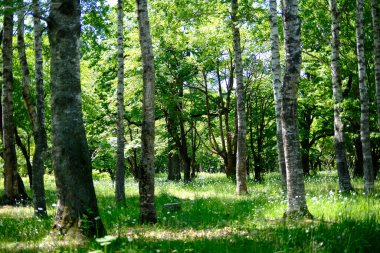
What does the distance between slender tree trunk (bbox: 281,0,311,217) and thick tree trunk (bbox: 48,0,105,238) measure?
12.5 ft

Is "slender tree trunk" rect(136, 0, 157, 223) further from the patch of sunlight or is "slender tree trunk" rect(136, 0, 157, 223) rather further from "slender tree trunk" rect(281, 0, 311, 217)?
the patch of sunlight

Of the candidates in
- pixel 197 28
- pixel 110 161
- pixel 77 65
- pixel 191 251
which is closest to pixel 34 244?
pixel 191 251

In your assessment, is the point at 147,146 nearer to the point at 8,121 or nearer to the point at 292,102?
the point at 292,102

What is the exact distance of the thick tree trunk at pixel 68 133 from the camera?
555cm

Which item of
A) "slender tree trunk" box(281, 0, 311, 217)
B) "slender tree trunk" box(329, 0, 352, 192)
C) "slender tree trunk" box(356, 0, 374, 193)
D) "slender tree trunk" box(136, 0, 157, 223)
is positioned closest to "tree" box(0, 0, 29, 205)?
"slender tree trunk" box(136, 0, 157, 223)

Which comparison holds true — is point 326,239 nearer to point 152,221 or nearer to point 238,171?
point 152,221

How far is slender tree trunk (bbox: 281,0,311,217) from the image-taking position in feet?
23.9

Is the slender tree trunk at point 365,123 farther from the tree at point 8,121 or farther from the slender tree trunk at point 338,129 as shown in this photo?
the tree at point 8,121

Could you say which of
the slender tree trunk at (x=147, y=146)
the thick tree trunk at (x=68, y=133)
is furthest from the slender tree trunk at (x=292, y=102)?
the thick tree trunk at (x=68, y=133)

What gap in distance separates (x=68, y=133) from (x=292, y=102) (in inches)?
168

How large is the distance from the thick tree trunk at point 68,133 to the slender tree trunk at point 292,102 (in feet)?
12.5

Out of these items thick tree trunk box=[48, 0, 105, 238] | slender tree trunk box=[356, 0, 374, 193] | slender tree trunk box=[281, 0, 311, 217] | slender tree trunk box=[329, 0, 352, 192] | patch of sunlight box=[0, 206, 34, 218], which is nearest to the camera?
thick tree trunk box=[48, 0, 105, 238]

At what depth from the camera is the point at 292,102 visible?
24.1ft

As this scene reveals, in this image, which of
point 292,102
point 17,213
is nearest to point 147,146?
point 292,102
